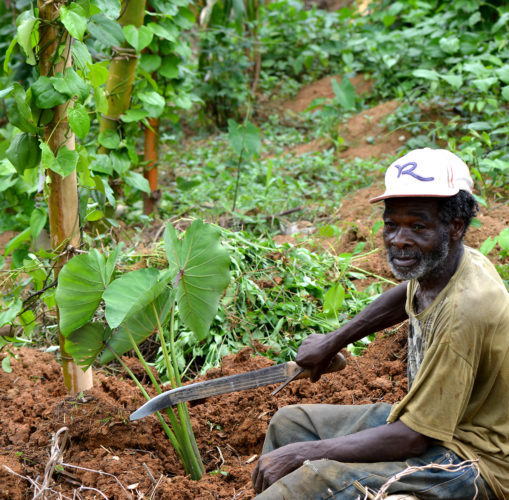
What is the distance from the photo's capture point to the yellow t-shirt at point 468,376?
6.06ft

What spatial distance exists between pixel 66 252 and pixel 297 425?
1.11m

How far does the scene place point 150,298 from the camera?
7.70 feet

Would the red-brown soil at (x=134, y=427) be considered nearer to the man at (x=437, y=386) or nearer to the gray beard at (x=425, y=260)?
the man at (x=437, y=386)

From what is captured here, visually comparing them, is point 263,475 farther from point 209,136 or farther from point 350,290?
point 209,136

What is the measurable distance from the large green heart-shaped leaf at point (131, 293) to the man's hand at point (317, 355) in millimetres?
566

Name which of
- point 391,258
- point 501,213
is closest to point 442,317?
point 391,258

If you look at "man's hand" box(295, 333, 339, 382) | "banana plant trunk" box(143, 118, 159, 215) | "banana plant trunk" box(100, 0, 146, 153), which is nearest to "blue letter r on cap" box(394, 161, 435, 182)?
"man's hand" box(295, 333, 339, 382)

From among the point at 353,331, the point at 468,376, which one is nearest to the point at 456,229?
the point at 468,376

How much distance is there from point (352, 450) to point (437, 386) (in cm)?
33

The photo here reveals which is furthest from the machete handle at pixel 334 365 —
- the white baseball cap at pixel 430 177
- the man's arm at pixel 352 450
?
the white baseball cap at pixel 430 177

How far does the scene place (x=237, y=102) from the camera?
804 cm

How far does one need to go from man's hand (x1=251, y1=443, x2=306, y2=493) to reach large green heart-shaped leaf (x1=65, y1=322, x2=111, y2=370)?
861 mm

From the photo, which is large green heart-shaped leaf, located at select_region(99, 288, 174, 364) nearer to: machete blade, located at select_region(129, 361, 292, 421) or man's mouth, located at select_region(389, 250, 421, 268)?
machete blade, located at select_region(129, 361, 292, 421)

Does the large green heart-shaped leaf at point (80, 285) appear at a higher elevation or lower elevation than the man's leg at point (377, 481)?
higher
